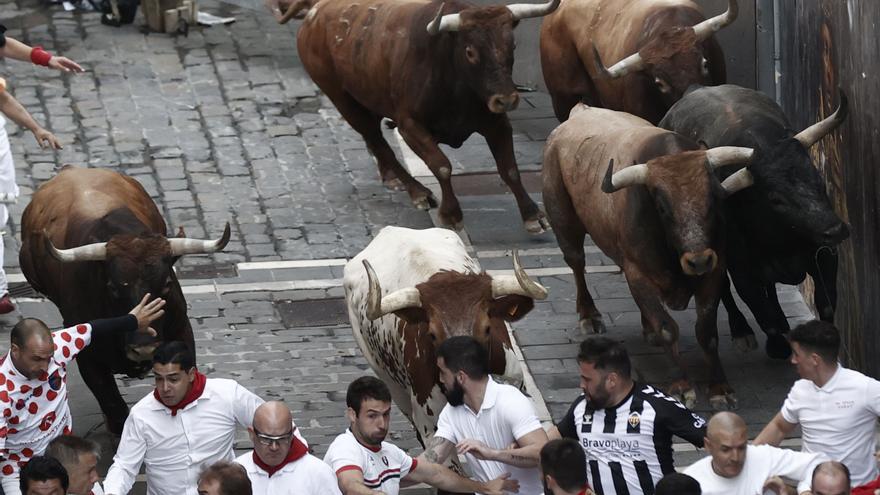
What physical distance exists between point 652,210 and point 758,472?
3.77 metres

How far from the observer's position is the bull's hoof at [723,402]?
11734 mm

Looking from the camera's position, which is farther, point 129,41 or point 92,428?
point 129,41

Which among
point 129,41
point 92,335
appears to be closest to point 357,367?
point 92,335

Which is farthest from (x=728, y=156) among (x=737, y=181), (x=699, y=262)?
(x=699, y=262)

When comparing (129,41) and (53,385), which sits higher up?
(53,385)

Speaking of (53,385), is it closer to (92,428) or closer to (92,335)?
(92,335)

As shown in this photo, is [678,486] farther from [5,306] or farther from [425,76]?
[425,76]

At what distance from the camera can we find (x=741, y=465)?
798 centimetres

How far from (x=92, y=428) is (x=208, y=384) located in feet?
9.15

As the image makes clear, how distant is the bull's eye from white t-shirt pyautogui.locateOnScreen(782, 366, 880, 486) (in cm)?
649

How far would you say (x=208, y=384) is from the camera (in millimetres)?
9242

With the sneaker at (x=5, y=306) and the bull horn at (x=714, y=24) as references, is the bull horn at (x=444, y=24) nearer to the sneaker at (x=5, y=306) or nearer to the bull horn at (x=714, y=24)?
the bull horn at (x=714, y=24)

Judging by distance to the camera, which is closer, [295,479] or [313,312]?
[295,479]

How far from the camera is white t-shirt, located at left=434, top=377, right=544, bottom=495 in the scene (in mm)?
8734
